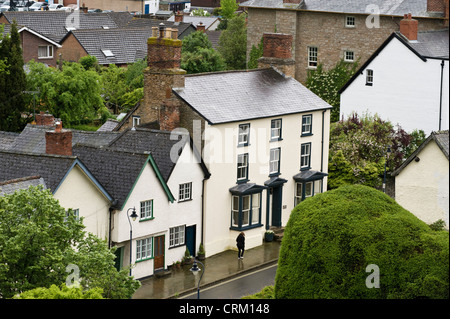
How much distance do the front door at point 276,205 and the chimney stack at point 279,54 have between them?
750 cm

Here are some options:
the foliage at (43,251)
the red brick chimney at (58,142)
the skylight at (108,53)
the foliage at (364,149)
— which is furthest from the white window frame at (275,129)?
the skylight at (108,53)

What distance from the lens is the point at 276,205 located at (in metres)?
50.4

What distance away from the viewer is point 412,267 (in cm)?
2748

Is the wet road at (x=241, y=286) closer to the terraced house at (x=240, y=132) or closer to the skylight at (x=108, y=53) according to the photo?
the terraced house at (x=240, y=132)

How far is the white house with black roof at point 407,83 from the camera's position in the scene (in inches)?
2297

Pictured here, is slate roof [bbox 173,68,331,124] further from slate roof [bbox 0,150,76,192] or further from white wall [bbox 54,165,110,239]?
slate roof [bbox 0,150,76,192]

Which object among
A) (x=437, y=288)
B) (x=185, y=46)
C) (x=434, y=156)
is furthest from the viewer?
(x=185, y=46)

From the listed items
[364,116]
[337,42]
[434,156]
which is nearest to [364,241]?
[434,156]

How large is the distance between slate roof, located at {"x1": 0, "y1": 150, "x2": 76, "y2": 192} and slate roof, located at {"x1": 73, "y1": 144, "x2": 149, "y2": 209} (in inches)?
137

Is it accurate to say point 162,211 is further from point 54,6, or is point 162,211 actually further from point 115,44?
point 54,6

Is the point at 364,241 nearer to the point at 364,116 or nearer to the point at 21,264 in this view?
the point at 21,264

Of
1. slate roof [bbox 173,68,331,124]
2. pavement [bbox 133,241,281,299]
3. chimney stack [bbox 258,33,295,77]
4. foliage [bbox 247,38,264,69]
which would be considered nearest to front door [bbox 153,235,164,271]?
pavement [bbox 133,241,281,299]

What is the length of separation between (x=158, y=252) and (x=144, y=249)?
1.06 meters
